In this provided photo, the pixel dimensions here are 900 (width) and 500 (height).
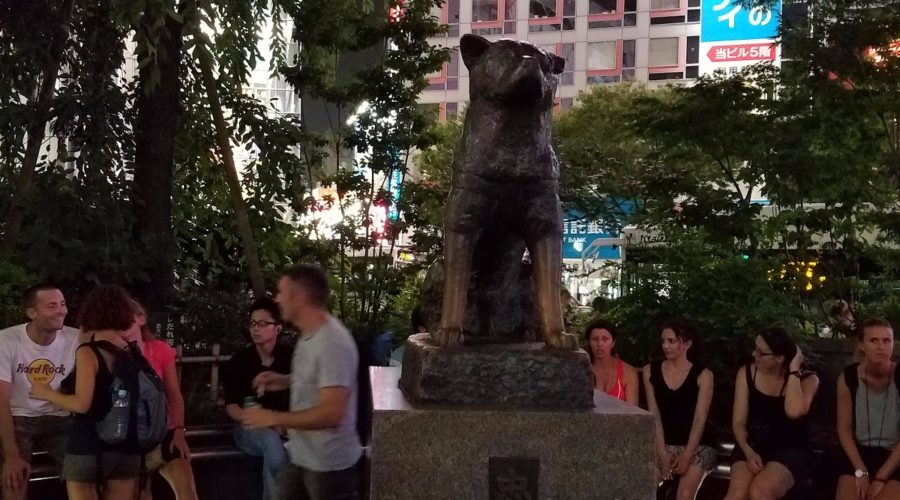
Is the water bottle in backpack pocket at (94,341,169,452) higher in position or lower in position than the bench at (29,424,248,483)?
higher

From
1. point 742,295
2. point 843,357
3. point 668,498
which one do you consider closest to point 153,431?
point 668,498

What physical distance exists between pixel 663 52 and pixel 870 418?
31789 mm

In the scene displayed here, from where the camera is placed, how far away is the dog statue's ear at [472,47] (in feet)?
11.9

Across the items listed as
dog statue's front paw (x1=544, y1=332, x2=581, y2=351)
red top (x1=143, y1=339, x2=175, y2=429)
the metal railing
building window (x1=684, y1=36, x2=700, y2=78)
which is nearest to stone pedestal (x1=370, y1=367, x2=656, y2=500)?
dog statue's front paw (x1=544, y1=332, x2=581, y2=351)

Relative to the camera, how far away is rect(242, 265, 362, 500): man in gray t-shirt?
3324 mm

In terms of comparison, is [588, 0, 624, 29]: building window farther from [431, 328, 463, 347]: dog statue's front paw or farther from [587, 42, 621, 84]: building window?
[431, 328, 463, 347]: dog statue's front paw

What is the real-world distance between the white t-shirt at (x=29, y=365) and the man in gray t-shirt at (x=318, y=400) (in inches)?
82.3

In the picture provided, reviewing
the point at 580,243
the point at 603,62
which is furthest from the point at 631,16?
the point at 580,243

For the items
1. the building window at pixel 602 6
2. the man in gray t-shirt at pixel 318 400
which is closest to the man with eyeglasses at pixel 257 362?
the man in gray t-shirt at pixel 318 400

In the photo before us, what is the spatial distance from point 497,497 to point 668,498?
2.48m

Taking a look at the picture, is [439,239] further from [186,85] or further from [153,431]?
[153,431]

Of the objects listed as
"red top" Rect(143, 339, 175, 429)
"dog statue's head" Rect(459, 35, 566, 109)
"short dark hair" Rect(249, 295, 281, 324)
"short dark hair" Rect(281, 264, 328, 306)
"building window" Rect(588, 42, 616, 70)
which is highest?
"building window" Rect(588, 42, 616, 70)

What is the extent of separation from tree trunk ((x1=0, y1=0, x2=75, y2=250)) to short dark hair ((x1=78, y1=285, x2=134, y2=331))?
4.10 metres

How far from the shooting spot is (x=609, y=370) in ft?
17.3
